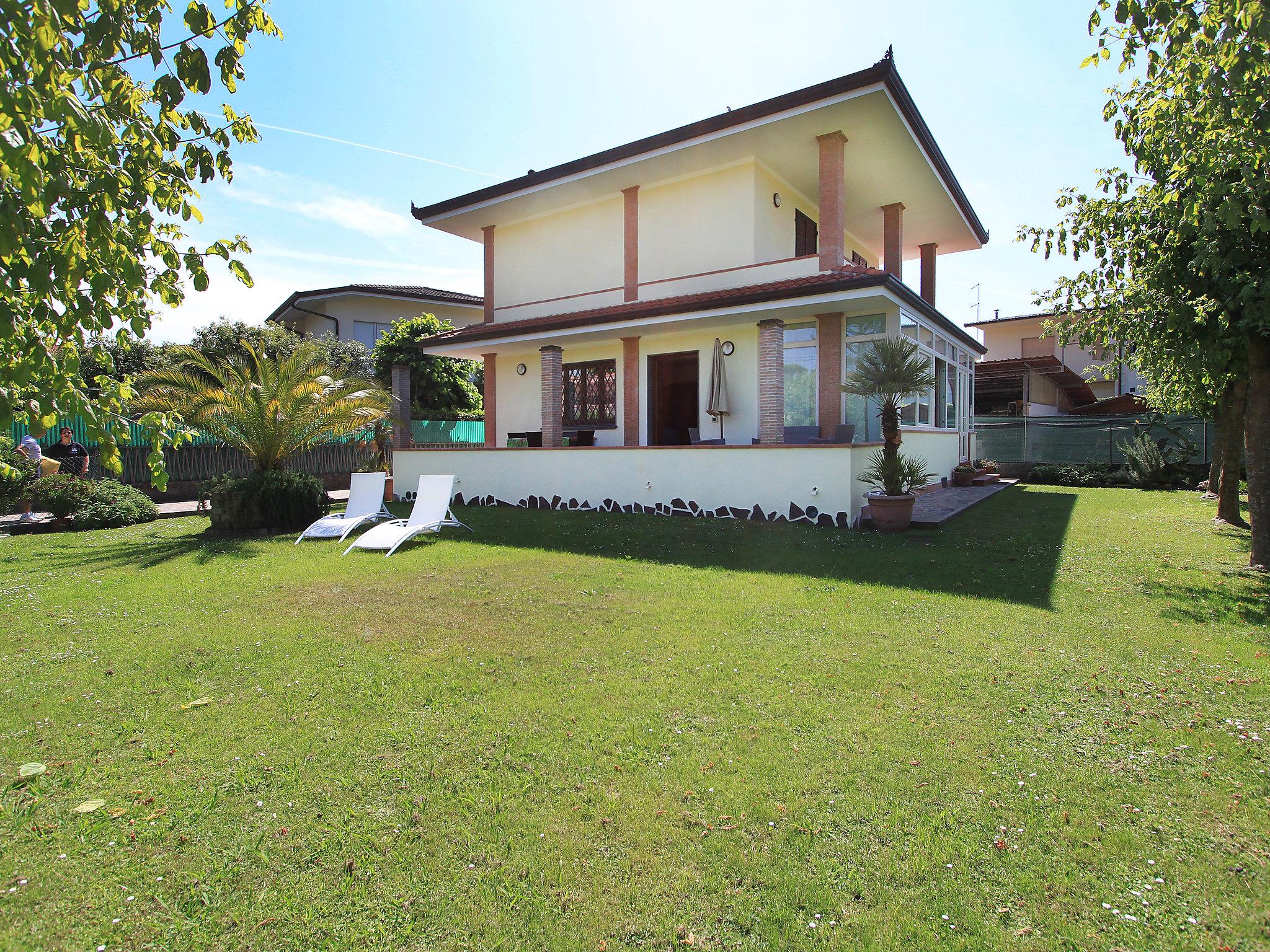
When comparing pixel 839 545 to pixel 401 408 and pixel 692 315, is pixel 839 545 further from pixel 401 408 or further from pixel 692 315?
pixel 401 408

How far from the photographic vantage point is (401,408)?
1766cm

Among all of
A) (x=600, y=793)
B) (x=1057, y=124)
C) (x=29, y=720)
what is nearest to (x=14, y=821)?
(x=29, y=720)

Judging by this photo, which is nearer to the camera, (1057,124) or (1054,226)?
(1057,124)

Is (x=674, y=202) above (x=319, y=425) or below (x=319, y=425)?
above

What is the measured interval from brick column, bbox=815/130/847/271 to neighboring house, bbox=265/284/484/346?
19.6 metres

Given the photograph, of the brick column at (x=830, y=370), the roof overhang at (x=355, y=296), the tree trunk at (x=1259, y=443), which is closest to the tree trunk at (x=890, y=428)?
the brick column at (x=830, y=370)

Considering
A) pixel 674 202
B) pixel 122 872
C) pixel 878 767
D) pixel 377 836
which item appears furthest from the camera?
pixel 674 202

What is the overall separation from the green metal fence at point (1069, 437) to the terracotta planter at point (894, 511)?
1316 centimetres

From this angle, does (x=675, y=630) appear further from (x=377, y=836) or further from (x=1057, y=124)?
(x=1057, y=124)

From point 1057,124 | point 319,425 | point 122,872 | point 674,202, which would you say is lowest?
point 122,872

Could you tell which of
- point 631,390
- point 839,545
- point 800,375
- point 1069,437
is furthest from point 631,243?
point 1069,437

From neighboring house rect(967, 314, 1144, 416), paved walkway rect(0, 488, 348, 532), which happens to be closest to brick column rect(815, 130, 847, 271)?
neighboring house rect(967, 314, 1144, 416)

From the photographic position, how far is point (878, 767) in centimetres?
329

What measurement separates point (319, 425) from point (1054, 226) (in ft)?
40.6
